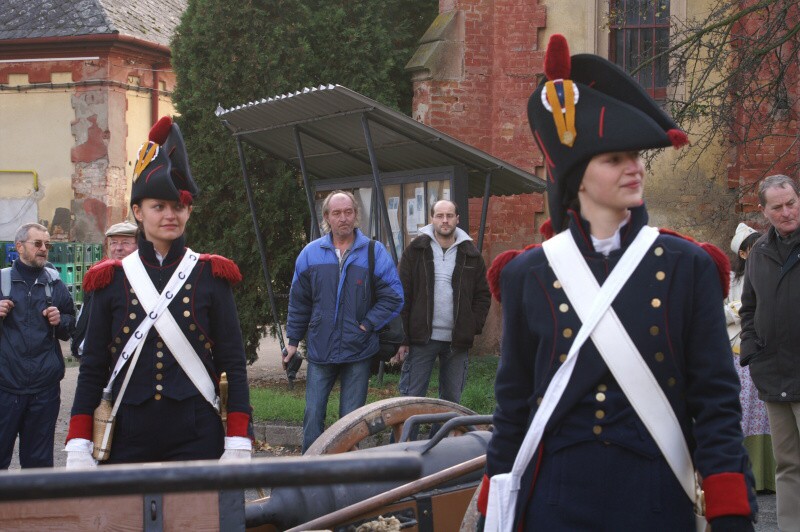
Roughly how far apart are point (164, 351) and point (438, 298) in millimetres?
4993

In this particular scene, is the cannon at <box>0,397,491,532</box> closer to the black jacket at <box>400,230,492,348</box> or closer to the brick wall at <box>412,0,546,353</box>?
the black jacket at <box>400,230,492,348</box>

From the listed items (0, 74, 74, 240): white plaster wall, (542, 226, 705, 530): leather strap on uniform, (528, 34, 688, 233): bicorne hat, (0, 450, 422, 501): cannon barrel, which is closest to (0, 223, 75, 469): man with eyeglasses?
(528, 34, 688, 233): bicorne hat

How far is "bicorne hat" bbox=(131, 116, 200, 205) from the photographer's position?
4.63 meters

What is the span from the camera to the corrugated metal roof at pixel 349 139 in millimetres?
11109

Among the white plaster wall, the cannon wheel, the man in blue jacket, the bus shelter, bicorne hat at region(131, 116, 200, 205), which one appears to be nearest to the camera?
bicorne hat at region(131, 116, 200, 205)

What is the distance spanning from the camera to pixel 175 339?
4539 mm

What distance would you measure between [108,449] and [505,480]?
1.87 metres

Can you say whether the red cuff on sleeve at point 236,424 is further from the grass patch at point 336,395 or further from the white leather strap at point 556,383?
the grass patch at point 336,395

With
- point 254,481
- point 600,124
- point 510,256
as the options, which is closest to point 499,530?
point 510,256

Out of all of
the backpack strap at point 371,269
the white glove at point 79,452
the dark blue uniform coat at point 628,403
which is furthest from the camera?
the backpack strap at point 371,269

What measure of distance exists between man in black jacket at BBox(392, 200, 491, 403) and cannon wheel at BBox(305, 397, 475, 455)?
312 cm

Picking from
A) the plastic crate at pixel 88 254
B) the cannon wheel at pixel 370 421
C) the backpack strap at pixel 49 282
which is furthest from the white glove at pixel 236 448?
the plastic crate at pixel 88 254

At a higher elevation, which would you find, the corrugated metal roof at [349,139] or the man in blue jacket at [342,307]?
the corrugated metal roof at [349,139]

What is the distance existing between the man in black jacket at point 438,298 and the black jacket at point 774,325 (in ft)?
9.31
